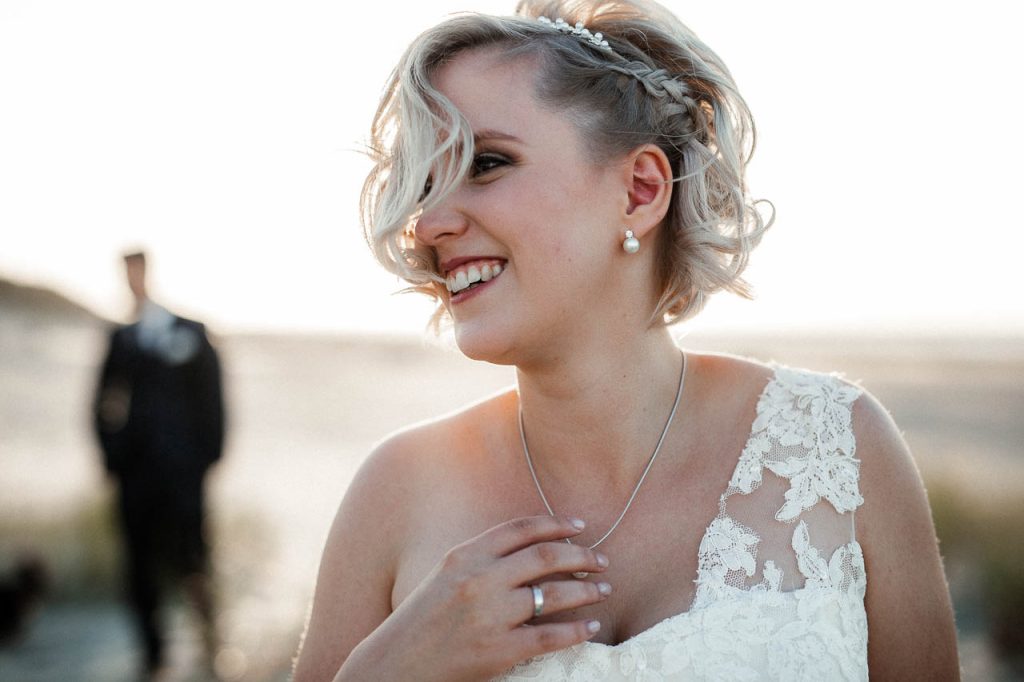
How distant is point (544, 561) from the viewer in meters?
1.98

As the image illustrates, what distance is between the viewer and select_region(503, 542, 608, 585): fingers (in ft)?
6.43

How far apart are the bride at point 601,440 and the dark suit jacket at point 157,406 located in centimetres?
417

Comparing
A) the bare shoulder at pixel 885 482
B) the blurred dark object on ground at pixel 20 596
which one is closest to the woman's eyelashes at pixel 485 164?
the bare shoulder at pixel 885 482

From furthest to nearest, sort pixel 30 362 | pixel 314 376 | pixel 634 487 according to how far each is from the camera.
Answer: pixel 314 376, pixel 30 362, pixel 634 487

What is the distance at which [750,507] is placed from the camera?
224cm

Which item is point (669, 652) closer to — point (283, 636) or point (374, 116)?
point (374, 116)

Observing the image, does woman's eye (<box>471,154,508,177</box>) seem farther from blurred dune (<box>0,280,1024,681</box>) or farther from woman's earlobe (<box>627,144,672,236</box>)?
blurred dune (<box>0,280,1024,681</box>)

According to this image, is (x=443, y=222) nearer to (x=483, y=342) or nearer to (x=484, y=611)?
(x=483, y=342)

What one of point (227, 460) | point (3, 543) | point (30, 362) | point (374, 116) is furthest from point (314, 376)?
point (374, 116)

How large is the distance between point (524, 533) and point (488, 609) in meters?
0.17

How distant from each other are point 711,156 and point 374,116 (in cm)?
88

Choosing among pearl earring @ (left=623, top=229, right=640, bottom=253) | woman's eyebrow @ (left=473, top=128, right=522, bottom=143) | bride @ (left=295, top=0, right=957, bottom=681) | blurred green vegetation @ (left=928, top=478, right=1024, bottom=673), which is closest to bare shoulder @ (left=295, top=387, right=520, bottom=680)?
bride @ (left=295, top=0, right=957, bottom=681)

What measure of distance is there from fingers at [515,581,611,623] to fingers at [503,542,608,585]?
0.03 metres

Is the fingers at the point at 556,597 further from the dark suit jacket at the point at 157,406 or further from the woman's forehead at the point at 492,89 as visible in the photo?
the dark suit jacket at the point at 157,406
